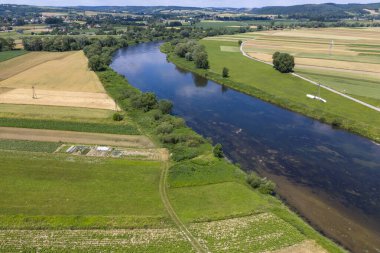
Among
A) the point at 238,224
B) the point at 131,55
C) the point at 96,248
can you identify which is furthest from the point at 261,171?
the point at 131,55

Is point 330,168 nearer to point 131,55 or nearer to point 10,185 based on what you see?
point 10,185

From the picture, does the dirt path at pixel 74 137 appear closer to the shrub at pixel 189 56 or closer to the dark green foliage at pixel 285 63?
the dark green foliage at pixel 285 63

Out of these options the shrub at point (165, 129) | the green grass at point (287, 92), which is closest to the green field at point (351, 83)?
the green grass at point (287, 92)

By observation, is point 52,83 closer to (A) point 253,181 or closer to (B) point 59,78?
(B) point 59,78

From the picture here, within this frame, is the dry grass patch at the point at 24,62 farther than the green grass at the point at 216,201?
Yes

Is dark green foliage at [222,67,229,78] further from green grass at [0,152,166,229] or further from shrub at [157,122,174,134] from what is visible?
green grass at [0,152,166,229]

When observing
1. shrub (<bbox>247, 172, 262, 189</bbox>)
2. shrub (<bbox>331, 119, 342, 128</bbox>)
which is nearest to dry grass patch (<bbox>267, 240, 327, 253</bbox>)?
shrub (<bbox>247, 172, 262, 189</bbox>)

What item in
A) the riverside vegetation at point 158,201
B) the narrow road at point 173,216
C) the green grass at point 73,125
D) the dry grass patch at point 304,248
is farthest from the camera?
the green grass at point 73,125
